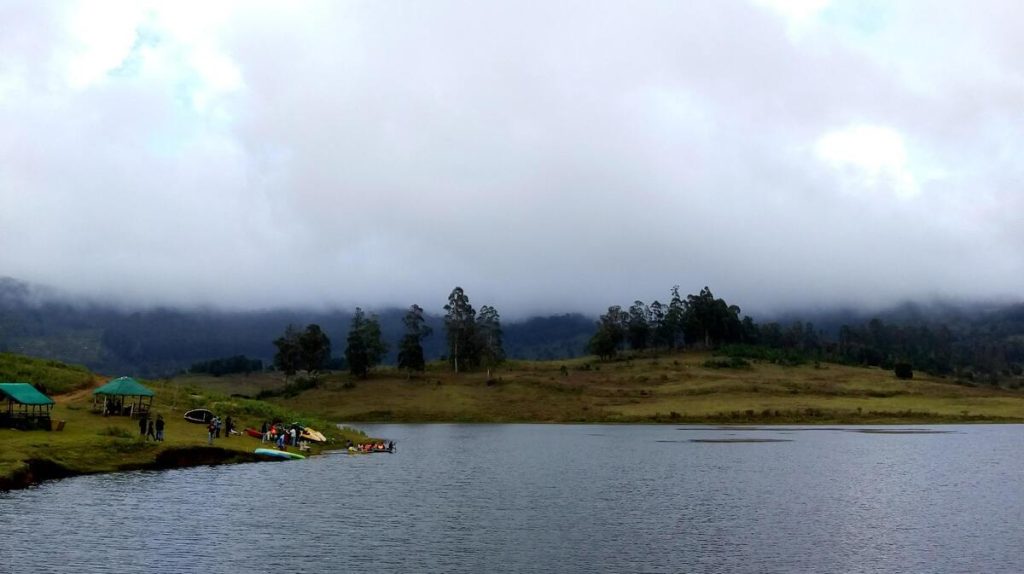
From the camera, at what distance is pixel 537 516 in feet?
191

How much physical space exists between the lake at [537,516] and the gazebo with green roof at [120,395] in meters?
20.5

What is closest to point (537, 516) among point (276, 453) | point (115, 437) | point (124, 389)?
point (276, 453)

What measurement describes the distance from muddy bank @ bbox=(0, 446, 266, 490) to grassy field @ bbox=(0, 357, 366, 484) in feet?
0.35

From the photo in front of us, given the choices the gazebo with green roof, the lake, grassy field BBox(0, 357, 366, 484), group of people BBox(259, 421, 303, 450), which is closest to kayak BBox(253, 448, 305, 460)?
grassy field BBox(0, 357, 366, 484)

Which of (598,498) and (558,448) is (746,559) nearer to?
(598,498)

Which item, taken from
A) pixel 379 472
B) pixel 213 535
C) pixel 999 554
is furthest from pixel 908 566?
pixel 379 472

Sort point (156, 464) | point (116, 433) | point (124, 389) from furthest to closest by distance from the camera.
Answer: point (124, 389), point (116, 433), point (156, 464)

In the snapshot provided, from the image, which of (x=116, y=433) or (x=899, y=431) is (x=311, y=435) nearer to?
(x=116, y=433)

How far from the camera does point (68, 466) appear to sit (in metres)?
72.2

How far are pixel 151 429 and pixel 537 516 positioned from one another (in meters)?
49.9

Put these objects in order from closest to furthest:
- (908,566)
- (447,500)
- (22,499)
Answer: (908,566)
(22,499)
(447,500)

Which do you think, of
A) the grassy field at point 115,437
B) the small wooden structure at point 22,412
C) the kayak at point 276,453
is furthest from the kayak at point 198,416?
the small wooden structure at point 22,412

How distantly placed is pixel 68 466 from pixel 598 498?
46547 millimetres

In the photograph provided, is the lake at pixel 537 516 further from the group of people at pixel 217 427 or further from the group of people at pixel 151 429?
the group of people at pixel 217 427
